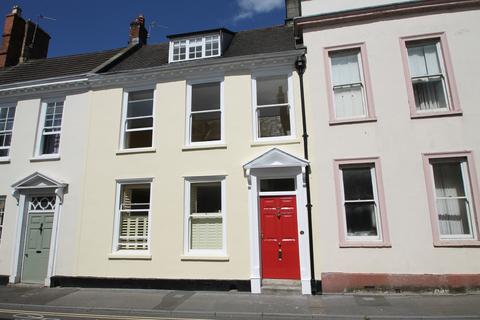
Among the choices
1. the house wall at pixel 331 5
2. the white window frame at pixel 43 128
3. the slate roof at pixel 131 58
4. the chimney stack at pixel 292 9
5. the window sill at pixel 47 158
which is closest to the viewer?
the house wall at pixel 331 5

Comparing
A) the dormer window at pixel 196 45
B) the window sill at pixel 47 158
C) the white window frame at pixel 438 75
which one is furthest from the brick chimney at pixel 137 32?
the white window frame at pixel 438 75

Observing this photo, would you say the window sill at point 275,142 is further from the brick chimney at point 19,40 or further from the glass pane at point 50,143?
the brick chimney at point 19,40

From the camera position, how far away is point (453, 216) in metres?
8.16

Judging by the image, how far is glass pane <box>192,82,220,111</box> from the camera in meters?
10.5

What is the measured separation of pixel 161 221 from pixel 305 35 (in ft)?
23.6

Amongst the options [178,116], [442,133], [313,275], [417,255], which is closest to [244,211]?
[313,275]

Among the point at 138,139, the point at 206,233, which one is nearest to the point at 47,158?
the point at 138,139

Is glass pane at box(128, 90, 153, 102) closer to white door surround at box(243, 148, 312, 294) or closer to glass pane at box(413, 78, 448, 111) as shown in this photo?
white door surround at box(243, 148, 312, 294)

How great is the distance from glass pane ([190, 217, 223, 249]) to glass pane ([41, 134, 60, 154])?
5.82m

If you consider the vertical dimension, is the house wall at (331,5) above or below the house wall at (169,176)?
above

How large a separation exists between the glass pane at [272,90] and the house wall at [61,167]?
6.00 m

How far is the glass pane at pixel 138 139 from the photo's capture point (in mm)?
10672

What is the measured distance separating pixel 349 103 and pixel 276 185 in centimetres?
319

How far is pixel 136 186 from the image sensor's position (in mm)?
10289
